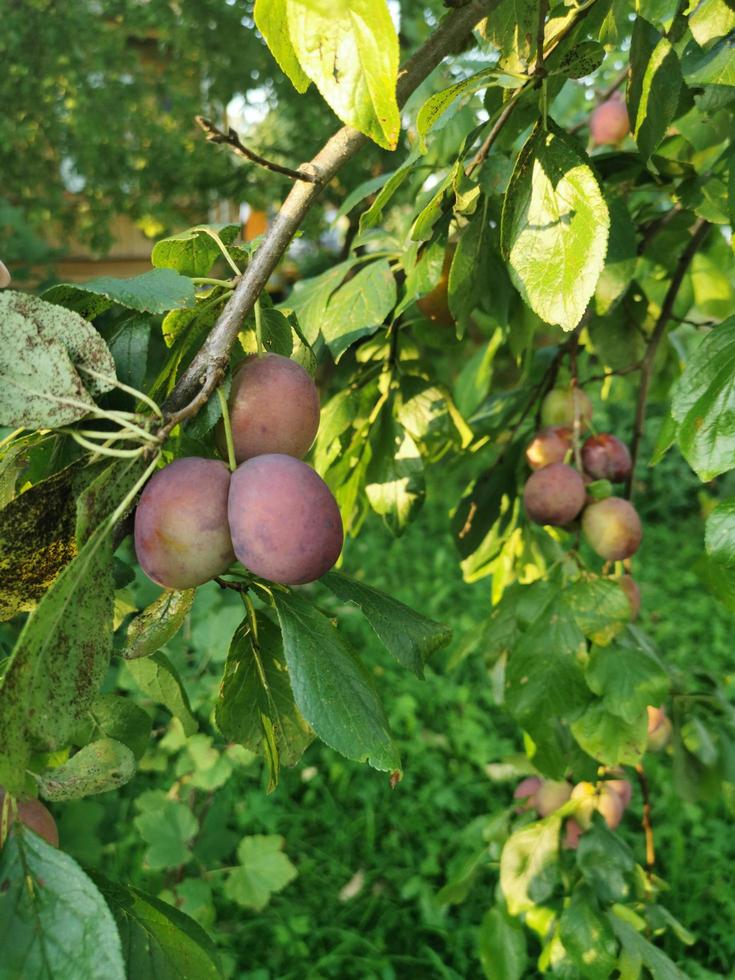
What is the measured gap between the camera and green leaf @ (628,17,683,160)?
0.75 meters

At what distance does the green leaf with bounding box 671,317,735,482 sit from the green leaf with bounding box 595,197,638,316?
0.29 metres

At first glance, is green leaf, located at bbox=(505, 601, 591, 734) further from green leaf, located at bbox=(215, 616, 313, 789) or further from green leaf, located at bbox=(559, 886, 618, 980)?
green leaf, located at bbox=(215, 616, 313, 789)

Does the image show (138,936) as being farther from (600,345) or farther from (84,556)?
(600,345)

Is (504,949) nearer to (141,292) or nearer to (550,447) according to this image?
(550,447)

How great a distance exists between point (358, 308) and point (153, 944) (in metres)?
0.62

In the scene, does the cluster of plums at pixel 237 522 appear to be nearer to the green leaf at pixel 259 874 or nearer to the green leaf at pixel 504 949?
the green leaf at pixel 504 949

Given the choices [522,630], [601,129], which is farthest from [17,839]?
[601,129]

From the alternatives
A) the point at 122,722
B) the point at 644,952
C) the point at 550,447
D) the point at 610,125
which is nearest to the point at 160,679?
the point at 122,722

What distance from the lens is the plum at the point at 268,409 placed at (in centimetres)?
59

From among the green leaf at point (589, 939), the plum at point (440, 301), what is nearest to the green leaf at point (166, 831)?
the green leaf at point (589, 939)

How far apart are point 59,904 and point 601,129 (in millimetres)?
1679

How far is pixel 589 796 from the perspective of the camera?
4.50ft

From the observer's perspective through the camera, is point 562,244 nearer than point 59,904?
No

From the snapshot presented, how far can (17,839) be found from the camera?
1.87 feet
